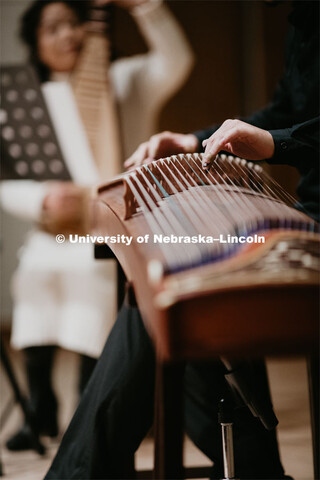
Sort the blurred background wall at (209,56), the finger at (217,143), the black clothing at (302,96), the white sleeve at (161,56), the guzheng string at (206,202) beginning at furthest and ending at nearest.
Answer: the blurred background wall at (209,56) → the white sleeve at (161,56) → the black clothing at (302,96) → the finger at (217,143) → the guzheng string at (206,202)

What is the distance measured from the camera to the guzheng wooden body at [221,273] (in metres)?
0.48

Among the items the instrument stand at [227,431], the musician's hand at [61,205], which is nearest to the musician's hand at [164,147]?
the instrument stand at [227,431]

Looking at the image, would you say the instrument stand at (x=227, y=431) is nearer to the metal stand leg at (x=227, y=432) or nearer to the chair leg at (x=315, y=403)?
the metal stand leg at (x=227, y=432)

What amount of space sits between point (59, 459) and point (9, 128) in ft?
4.09

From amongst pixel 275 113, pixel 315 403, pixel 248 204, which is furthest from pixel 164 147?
pixel 315 403

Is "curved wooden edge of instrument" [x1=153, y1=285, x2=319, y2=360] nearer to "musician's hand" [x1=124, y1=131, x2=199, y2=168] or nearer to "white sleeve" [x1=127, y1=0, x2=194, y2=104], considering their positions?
"musician's hand" [x1=124, y1=131, x2=199, y2=168]

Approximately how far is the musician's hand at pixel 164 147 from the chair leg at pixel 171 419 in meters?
0.54

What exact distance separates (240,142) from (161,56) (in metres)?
1.26

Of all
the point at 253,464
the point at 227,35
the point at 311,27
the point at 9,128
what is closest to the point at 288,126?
the point at 311,27

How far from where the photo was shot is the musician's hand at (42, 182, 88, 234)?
1915 mm

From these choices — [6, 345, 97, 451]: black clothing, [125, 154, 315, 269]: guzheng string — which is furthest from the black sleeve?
[6, 345, 97, 451]: black clothing

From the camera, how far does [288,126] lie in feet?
2.81

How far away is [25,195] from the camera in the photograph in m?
2.02

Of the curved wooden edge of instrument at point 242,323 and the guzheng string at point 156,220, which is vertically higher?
the guzheng string at point 156,220
